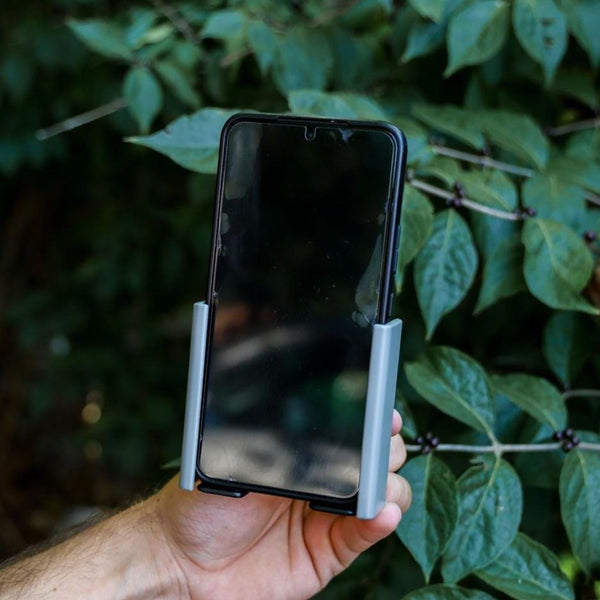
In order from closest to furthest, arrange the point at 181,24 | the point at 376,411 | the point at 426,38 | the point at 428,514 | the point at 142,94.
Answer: the point at 376,411 < the point at 428,514 < the point at 426,38 < the point at 142,94 < the point at 181,24

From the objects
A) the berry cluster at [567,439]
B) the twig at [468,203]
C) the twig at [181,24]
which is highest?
the twig at [181,24]

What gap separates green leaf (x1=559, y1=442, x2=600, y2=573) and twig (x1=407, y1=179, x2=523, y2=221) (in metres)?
0.24

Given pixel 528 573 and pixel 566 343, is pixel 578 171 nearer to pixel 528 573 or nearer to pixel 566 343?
pixel 566 343

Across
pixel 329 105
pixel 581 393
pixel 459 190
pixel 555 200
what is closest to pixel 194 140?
pixel 329 105

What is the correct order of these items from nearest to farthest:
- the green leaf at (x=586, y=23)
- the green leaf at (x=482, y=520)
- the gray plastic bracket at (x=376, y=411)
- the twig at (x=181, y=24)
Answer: the gray plastic bracket at (x=376, y=411), the green leaf at (x=482, y=520), the green leaf at (x=586, y=23), the twig at (x=181, y=24)

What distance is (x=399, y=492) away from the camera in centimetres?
67

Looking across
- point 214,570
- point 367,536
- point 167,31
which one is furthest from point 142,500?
point 167,31

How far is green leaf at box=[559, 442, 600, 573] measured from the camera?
0.72 metres

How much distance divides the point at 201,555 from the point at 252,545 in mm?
44

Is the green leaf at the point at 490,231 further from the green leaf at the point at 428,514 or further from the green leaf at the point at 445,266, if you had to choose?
the green leaf at the point at 428,514

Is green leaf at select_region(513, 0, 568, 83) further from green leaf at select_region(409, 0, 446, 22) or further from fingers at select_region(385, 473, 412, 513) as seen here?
fingers at select_region(385, 473, 412, 513)

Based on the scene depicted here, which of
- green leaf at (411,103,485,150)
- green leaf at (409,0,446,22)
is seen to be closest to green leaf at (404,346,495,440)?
green leaf at (411,103,485,150)

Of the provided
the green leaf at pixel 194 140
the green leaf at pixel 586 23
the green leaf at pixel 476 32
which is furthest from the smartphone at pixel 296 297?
the green leaf at pixel 586 23

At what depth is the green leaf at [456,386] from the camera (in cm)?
76
